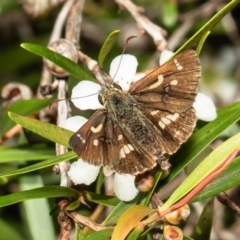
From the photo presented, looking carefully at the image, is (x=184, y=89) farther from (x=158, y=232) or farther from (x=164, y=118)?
(x=158, y=232)

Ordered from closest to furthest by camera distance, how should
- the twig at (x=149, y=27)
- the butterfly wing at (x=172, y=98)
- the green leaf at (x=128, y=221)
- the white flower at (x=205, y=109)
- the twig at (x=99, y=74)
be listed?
the green leaf at (x=128, y=221) < the butterfly wing at (x=172, y=98) < the white flower at (x=205, y=109) < the twig at (x=99, y=74) < the twig at (x=149, y=27)

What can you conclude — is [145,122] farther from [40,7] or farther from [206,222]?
[40,7]

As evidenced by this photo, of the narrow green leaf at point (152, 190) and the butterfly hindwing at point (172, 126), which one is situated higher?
the butterfly hindwing at point (172, 126)

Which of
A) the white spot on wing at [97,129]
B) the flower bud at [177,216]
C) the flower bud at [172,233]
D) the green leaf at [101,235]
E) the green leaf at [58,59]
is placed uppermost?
the green leaf at [58,59]

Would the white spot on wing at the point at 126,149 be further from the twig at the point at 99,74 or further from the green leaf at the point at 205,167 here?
the twig at the point at 99,74

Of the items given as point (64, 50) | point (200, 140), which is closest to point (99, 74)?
point (64, 50)

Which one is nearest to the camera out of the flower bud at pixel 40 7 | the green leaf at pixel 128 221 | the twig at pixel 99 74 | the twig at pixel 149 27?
the green leaf at pixel 128 221

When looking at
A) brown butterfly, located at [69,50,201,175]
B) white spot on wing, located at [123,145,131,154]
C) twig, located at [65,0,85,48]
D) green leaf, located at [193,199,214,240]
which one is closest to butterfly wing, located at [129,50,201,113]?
brown butterfly, located at [69,50,201,175]

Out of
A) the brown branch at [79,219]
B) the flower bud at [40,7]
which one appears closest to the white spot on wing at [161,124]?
the brown branch at [79,219]

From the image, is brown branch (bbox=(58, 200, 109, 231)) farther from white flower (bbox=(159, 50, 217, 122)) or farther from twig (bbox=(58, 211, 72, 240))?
white flower (bbox=(159, 50, 217, 122))
